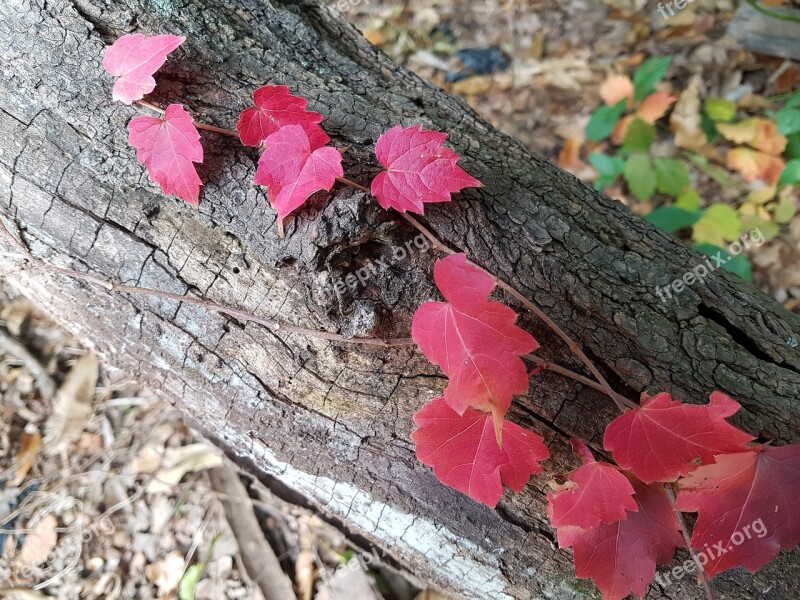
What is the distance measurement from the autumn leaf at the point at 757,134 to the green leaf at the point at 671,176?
0.40m

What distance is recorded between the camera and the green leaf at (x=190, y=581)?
7.55 feet

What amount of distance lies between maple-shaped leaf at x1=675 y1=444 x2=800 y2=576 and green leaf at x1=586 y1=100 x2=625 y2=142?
2.13 m

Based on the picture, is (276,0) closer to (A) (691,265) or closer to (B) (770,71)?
(A) (691,265)

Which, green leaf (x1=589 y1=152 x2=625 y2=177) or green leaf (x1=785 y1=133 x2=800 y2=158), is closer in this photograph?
green leaf (x1=785 y1=133 x2=800 y2=158)

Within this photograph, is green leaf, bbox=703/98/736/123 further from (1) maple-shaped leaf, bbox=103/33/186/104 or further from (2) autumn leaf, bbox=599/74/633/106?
(1) maple-shaped leaf, bbox=103/33/186/104

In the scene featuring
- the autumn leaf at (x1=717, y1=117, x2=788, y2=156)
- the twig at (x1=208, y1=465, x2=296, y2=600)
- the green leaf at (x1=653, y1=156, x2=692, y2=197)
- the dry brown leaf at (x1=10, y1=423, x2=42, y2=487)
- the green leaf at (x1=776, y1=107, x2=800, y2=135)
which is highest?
the green leaf at (x1=776, y1=107, x2=800, y2=135)

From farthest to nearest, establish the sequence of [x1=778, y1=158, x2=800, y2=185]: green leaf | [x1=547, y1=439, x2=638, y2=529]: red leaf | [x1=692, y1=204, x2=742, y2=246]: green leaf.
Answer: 1. [x1=692, y1=204, x2=742, y2=246]: green leaf
2. [x1=778, y1=158, x2=800, y2=185]: green leaf
3. [x1=547, y1=439, x2=638, y2=529]: red leaf

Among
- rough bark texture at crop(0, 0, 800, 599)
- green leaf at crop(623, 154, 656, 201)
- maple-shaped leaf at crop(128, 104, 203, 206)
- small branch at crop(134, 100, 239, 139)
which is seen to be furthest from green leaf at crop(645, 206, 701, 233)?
maple-shaped leaf at crop(128, 104, 203, 206)

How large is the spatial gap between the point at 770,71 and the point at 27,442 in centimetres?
441

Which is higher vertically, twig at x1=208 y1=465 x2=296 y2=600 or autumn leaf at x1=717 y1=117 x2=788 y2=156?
autumn leaf at x1=717 y1=117 x2=788 y2=156

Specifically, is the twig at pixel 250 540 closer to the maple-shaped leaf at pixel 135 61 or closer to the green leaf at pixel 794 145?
the maple-shaped leaf at pixel 135 61

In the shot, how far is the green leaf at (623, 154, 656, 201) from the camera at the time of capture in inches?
104

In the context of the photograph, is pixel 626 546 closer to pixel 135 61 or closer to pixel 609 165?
pixel 135 61

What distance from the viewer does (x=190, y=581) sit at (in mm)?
2316
